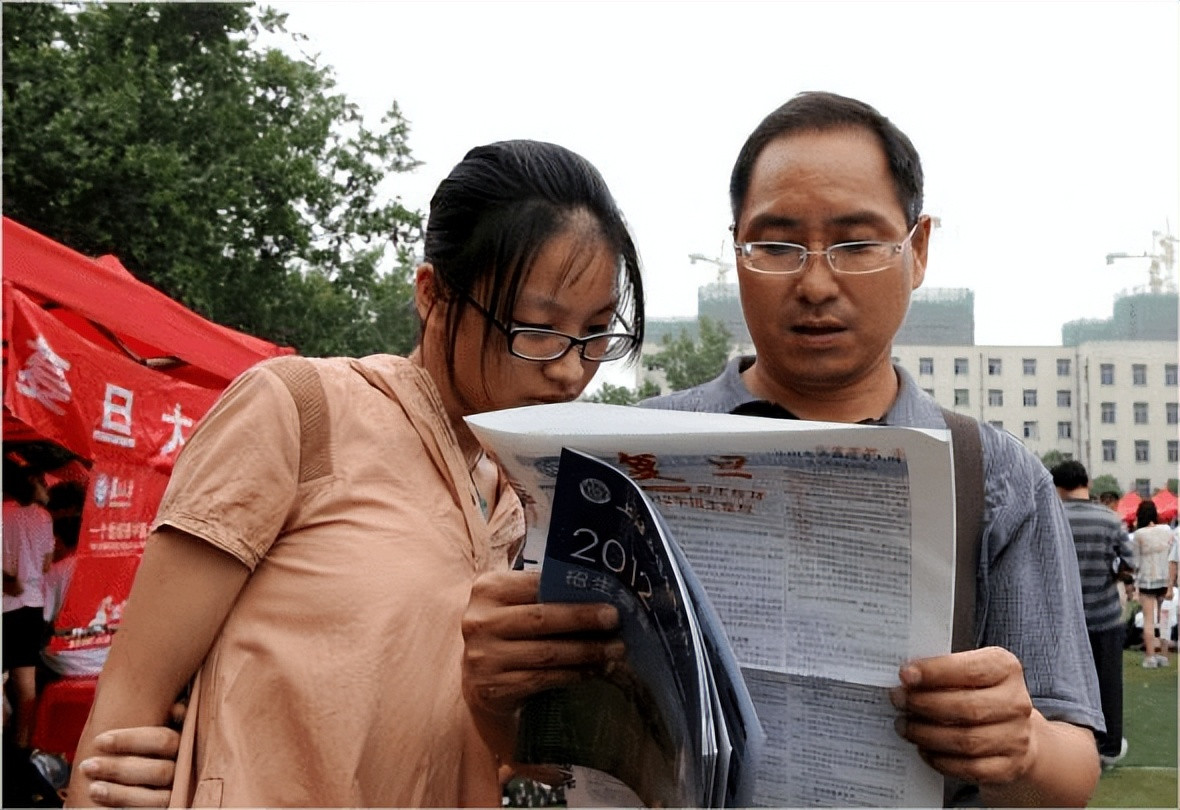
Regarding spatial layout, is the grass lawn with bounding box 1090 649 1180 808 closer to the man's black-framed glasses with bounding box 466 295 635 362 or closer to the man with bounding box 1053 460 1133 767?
the man with bounding box 1053 460 1133 767

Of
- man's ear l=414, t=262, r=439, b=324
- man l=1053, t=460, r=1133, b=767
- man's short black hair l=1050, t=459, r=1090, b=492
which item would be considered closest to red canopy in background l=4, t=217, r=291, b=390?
man's ear l=414, t=262, r=439, b=324

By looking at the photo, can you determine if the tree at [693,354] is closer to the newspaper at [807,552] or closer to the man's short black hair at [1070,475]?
the man's short black hair at [1070,475]

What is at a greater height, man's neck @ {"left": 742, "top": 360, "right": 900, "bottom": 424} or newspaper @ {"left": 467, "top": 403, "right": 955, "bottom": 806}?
man's neck @ {"left": 742, "top": 360, "right": 900, "bottom": 424}

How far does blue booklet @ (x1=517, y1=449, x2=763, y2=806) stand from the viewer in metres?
0.94

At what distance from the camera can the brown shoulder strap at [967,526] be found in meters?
1.18

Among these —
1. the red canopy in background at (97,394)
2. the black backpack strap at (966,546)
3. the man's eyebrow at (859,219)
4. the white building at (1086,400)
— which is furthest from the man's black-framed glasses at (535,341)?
the white building at (1086,400)

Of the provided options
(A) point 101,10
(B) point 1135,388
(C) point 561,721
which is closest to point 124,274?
(C) point 561,721

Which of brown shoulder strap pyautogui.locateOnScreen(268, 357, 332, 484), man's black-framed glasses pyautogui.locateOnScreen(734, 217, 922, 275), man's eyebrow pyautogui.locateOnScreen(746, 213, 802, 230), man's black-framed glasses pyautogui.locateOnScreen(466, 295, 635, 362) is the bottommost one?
brown shoulder strap pyautogui.locateOnScreen(268, 357, 332, 484)

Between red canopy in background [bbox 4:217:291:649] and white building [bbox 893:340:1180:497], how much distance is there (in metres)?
52.1

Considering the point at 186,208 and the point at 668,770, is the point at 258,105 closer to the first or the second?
the point at 186,208

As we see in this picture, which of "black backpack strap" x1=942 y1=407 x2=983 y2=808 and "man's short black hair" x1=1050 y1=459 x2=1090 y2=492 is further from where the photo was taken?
"man's short black hair" x1=1050 y1=459 x2=1090 y2=492

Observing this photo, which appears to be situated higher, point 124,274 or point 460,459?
point 124,274

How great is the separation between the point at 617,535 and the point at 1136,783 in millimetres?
5729

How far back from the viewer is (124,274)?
4.17m
